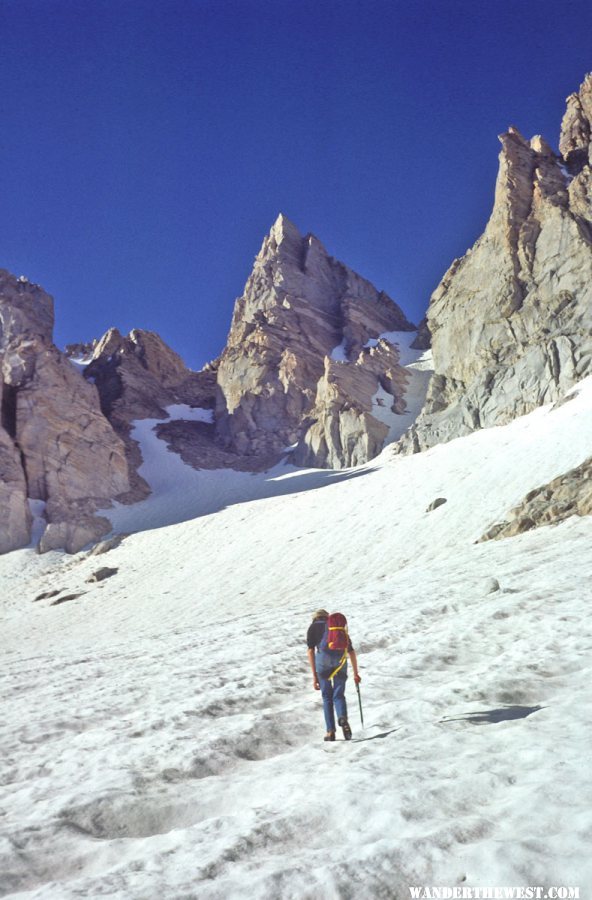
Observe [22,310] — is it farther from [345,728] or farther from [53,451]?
[345,728]

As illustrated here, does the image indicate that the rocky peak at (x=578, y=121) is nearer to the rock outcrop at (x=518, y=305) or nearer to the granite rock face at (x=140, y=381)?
the rock outcrop at (x=518, y=305)

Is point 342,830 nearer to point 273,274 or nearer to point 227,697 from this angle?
point 227,697

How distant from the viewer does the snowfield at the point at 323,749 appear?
335cm

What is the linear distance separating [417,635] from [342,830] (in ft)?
20.8

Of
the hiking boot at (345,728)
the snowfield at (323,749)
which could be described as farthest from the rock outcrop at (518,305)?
the hiking boot at (345,728)

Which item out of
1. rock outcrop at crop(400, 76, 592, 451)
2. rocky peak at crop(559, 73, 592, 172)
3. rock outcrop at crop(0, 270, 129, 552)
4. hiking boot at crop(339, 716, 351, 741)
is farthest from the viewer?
rocky peak at crop(559, 73, 592, 172)

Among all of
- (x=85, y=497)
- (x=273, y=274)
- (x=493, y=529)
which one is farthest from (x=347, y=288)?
(x=493, y=529)

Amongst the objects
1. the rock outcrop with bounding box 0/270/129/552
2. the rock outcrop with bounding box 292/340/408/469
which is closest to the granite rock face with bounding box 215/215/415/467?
the rock outcrop with bounding box 292/340/408/469

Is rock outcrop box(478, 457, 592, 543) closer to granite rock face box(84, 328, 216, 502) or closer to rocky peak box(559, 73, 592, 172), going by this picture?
granite rock face box(84, 328, 216, 502)

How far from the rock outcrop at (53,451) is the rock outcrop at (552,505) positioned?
1265 inches

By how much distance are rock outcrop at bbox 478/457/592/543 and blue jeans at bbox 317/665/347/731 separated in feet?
42.5

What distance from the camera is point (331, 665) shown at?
20.5ft

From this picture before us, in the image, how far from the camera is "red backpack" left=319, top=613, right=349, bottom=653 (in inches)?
248

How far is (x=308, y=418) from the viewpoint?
66.8 meters
